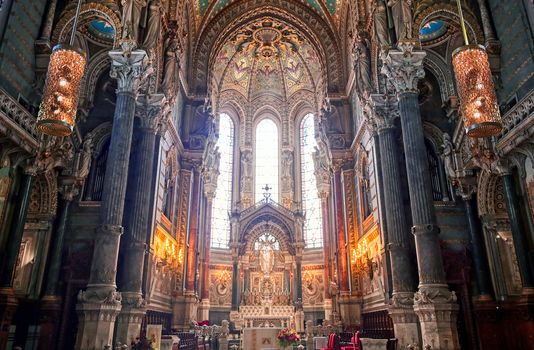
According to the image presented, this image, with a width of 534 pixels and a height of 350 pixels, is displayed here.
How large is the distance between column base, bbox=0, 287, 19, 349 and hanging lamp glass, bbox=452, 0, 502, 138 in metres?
12.2

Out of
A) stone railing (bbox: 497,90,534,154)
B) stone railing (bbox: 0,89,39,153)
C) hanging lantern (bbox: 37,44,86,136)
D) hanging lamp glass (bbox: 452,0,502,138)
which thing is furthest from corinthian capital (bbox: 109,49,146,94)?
stone railing (bbox: 497,90,534,154)

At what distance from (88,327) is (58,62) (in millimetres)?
6590

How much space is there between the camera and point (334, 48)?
2267cm

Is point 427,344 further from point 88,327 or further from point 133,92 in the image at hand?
point 133,92

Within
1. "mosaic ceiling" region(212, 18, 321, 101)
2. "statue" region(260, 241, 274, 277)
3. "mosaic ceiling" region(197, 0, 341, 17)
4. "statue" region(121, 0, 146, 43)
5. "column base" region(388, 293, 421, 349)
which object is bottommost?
"column base" region(388, 293, 421, 349)

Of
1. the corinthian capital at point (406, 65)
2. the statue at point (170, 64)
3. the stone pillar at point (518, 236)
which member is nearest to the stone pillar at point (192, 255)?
the statue at point (170, 64)

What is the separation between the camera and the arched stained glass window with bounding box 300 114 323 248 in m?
29.2

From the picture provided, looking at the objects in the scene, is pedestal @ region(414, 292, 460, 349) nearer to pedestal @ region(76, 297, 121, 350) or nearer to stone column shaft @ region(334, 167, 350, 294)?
pedestal @ region(76, 297, 121, 350)

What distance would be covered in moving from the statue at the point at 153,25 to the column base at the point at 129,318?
27.2ft

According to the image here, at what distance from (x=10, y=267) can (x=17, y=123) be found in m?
3.92

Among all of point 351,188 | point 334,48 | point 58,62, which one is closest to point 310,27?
point 334,48

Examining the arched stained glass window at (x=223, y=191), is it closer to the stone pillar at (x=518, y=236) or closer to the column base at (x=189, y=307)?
the column base at (x=189, y=307)

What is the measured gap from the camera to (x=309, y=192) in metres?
30.7

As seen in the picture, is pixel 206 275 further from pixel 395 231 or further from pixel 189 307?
pixel 395 231
